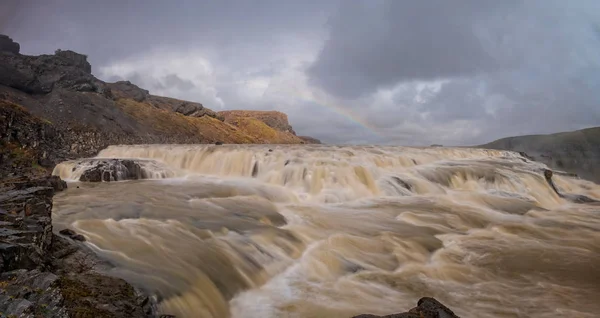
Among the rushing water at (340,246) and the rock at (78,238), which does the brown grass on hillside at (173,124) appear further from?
the rock at (78,238)

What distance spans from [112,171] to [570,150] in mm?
68721

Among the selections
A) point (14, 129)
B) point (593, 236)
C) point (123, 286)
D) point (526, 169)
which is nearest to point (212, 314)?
point (123, 286)

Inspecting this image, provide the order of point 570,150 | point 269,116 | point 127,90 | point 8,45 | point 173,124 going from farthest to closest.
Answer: point 269,116 < point 127,90 < point 570,150 < point 173,124 < point 8,45

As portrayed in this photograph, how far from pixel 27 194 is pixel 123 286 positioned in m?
2.84

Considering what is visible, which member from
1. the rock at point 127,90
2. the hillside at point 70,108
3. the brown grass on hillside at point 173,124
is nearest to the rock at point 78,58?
the brown grass on hillside at point 173,124

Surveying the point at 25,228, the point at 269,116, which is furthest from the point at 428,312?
the point at 269,116

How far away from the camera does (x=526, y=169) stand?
1955 centimetres

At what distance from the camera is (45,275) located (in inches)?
124

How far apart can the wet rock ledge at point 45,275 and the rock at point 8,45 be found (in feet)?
155

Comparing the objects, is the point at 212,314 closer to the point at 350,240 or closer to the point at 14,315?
the point at 14,315

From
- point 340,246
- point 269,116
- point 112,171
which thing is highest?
point 269,116

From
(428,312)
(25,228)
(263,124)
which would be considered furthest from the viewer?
(263,124)

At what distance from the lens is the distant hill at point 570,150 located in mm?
54812

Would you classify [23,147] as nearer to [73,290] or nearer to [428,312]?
[73,290]
